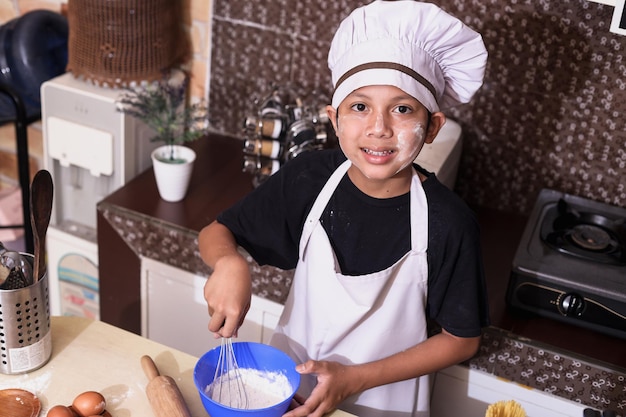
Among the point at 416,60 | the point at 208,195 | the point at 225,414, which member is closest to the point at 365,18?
the point at 416,60

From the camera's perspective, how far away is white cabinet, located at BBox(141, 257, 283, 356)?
1.93 meters

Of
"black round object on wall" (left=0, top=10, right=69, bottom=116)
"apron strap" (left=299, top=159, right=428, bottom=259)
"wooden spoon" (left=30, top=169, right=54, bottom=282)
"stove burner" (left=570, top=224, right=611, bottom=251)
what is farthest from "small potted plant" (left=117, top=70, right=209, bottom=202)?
"stove burner" (left=570, top=224, right=611, bottom=251)

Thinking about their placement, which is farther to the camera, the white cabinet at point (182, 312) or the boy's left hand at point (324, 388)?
the white cabinet at point (182, 312)

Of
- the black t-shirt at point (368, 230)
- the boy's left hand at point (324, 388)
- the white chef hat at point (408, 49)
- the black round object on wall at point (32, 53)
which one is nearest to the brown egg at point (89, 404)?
the boy's left hand at point (324, 388)

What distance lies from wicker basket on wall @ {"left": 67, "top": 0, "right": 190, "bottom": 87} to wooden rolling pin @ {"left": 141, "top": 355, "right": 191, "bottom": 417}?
105cm

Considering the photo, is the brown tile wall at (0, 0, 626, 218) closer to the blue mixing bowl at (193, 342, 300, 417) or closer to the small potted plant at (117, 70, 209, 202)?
the small potted plant at (117, 70, 209, 202)

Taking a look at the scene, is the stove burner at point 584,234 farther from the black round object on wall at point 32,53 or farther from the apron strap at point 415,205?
the black round object on wall at point 32,53

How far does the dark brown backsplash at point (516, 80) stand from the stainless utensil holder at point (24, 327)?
3.51ft

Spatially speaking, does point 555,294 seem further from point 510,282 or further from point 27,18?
point 27,18

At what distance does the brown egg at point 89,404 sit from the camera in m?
1.16

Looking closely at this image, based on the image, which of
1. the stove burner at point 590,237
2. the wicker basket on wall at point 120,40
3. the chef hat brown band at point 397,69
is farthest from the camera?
the wicker basket on wall at point 120,40

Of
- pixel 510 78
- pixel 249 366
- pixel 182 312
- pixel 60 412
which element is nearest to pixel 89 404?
pixel 60 412

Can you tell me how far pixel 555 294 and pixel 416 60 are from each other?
0.68m

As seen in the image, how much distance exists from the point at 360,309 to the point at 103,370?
18.0 inches
